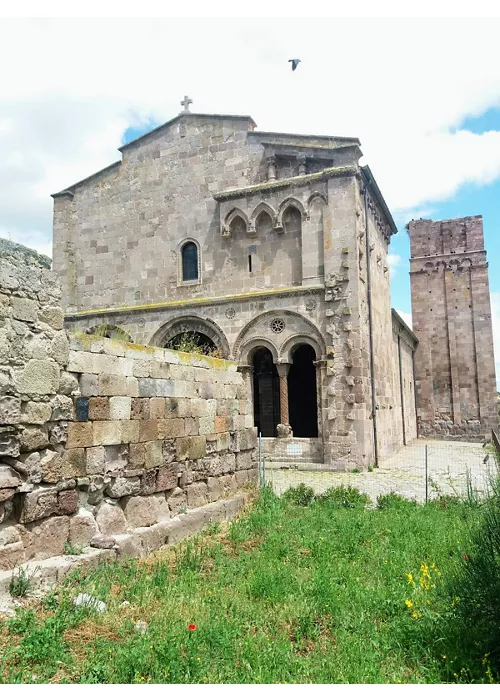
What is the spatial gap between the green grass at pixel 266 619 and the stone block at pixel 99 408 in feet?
5.37

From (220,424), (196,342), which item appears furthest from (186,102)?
(220,424)

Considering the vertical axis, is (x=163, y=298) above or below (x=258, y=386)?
above

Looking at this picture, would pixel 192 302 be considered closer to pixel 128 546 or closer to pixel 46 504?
pixel 128 546

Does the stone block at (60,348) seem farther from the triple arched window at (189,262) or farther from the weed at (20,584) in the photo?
the triple arched window at (189,262)

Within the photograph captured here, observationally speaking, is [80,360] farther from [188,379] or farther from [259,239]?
[259,239]

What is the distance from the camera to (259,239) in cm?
1719

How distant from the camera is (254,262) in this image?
1712 centimetres

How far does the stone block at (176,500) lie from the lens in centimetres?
786

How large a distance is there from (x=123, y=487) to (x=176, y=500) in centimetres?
131

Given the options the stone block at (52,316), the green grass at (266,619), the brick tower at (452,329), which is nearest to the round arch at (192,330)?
the green grass at (266,619)

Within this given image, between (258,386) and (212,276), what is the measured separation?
5.98 meters
